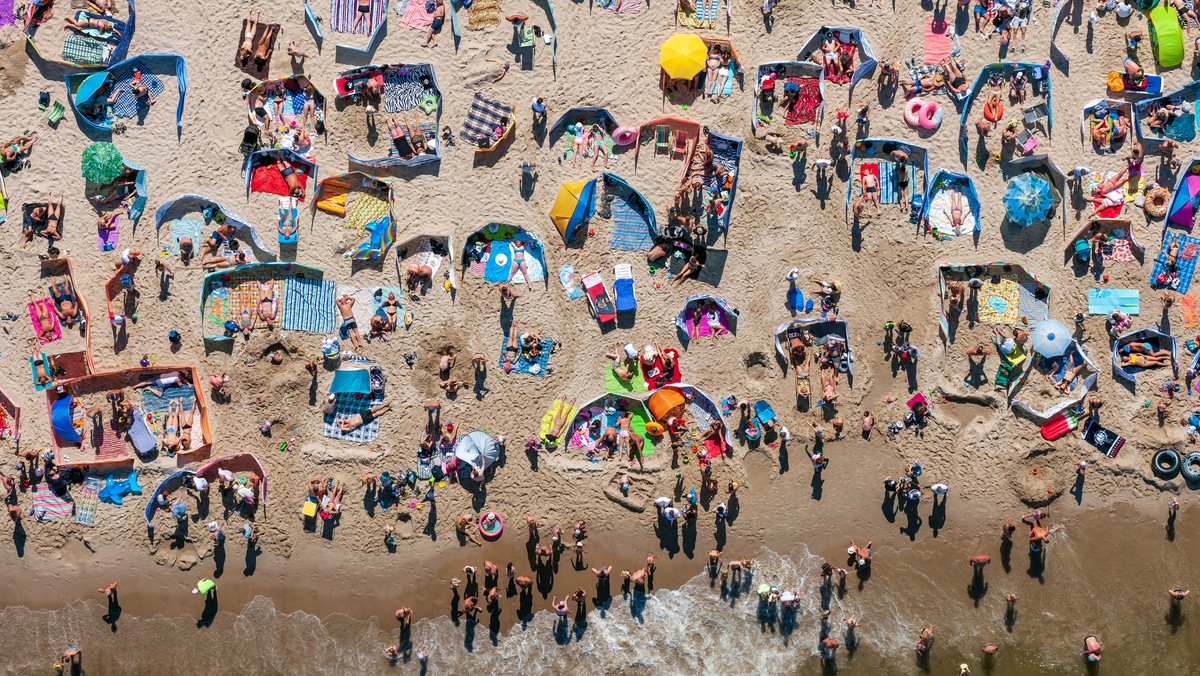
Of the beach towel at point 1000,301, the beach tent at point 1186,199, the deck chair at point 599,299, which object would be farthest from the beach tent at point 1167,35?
the deck chair at point 599,299

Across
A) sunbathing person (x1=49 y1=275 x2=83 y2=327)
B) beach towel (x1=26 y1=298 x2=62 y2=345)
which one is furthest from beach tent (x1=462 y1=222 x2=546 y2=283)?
beach towel (x1=26 y1=298 x2=62 y2=345)

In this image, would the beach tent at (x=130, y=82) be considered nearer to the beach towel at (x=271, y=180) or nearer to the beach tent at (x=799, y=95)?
the beach towel at (x=271, y=180)

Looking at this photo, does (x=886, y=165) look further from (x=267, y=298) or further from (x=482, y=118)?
(x=267, y=298)

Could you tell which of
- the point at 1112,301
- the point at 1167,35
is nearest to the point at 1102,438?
the point at 1112,301

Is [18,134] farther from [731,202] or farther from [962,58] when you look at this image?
[962,58]

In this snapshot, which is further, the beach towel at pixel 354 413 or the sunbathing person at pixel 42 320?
the beach towel at pixel 354 413
